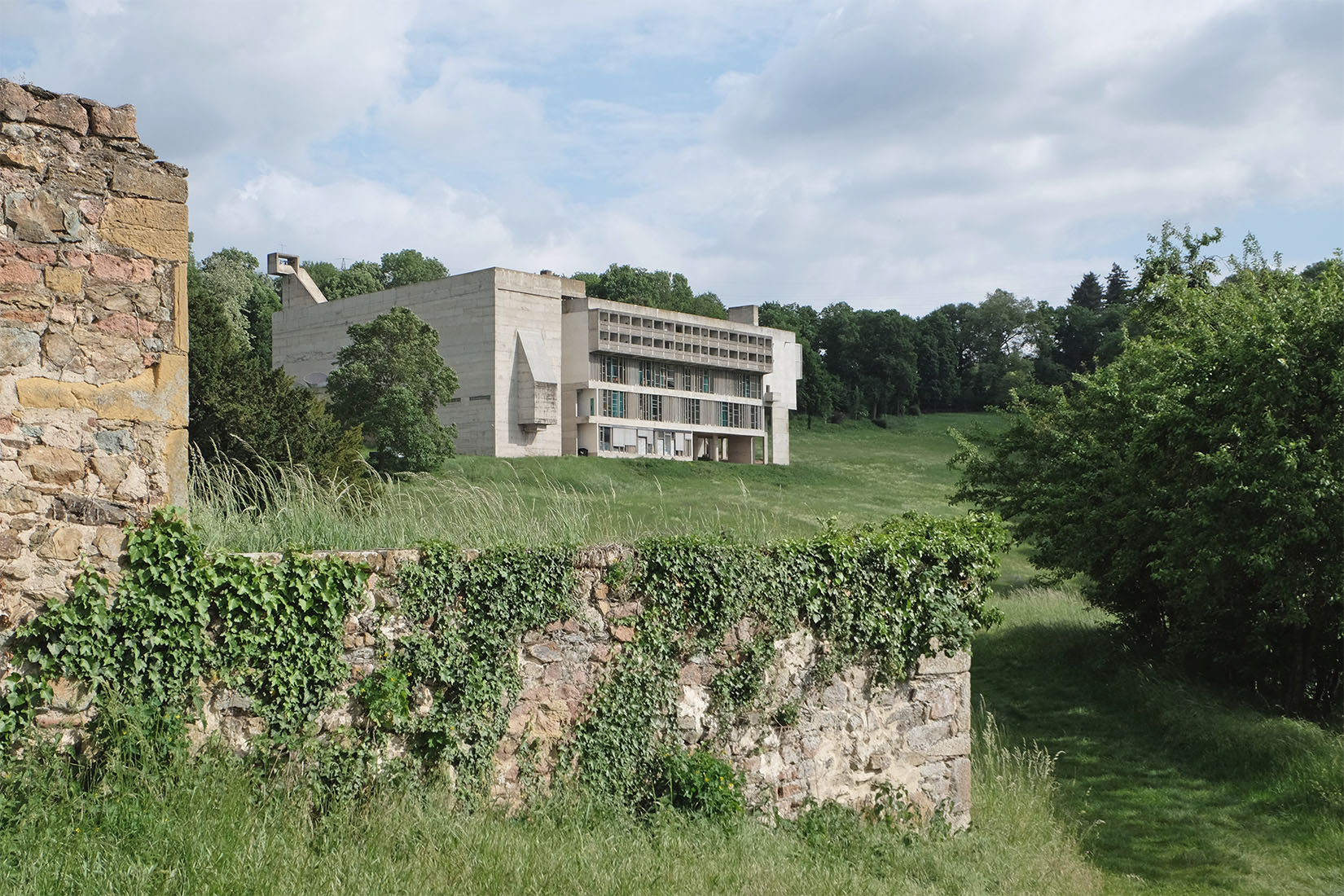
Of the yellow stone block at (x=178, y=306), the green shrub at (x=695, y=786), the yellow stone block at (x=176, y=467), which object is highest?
the yellow stone block at (x=178, y=306)

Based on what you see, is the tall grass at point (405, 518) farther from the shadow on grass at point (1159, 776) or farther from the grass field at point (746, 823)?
the shadow on grass at point (1159, 776)

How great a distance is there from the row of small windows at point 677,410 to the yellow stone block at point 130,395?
5014 cm

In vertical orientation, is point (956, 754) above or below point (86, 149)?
below

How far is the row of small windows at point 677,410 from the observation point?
192ft

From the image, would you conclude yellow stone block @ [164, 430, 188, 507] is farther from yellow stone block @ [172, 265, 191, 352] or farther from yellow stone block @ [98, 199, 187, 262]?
yellow stone block @ [98, 199, 187, 262]

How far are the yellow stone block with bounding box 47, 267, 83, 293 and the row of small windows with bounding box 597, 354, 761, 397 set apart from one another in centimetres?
5069

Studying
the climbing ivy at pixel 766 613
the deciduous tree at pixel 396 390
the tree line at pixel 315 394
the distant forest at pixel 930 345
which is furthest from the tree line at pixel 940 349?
the climbing ivy at pixel 766 613

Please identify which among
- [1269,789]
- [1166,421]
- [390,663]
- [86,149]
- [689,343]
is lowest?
[1269,789]

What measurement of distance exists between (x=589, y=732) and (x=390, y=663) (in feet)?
6.04

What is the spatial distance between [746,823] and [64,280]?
21.4 feet

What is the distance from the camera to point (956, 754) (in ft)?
36.2

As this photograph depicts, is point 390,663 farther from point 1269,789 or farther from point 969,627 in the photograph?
point 1269,789

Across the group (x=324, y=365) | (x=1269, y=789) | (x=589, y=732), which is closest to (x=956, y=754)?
(x=589, y=732)

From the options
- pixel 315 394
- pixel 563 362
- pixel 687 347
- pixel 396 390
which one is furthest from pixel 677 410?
pixel 315 394
